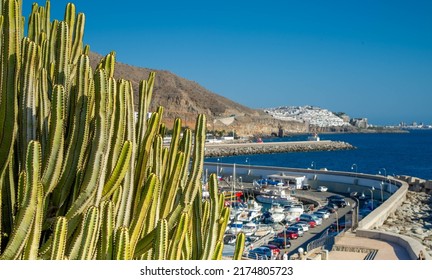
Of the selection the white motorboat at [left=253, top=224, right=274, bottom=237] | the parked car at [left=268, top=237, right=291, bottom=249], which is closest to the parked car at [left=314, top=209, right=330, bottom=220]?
the white motorboat at [left=253, top=224, right=274, bottom=237]

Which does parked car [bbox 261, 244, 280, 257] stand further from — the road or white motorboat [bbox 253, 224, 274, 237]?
white motorboat [bbox 253, 224, 274, 237]

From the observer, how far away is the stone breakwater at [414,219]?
19.4 meters

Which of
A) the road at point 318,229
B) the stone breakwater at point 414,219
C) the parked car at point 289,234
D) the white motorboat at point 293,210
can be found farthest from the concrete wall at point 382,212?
the white motorboat at point 293,210

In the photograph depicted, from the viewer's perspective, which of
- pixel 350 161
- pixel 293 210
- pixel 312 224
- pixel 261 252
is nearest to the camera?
pixel 261 252

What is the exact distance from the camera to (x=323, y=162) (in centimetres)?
7631

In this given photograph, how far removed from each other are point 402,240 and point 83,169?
13599 millimetres

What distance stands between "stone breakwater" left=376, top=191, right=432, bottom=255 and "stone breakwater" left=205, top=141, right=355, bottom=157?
50.7 m

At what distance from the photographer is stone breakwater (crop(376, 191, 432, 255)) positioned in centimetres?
1944

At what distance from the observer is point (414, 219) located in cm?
2372

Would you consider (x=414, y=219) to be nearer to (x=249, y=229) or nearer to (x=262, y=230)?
(x=262, y=230)

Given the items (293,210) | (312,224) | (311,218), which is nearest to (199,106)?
(293,210)
